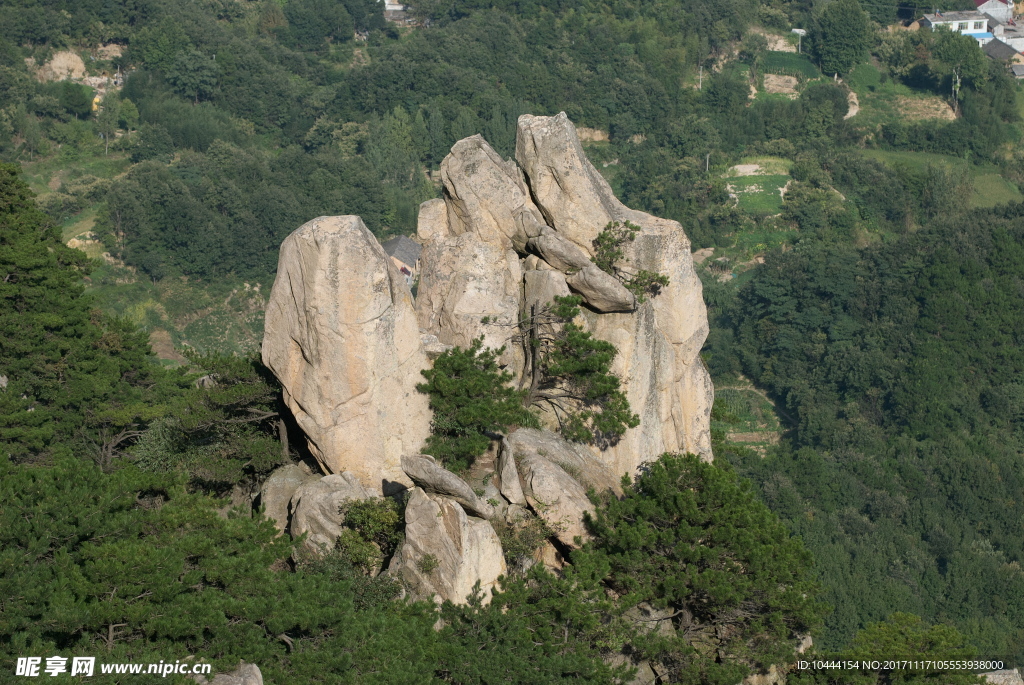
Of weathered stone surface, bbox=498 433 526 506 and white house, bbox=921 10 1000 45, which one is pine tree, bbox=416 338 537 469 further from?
white house, bbox=921 10 1000 45

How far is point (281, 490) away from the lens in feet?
95.3

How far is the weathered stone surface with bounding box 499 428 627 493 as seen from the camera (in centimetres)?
2884

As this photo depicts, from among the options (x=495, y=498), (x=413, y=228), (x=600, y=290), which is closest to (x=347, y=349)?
(x=495, y=498)

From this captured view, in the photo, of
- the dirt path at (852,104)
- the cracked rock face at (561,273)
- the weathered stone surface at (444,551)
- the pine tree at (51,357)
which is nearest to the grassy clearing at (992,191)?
the dirt path at (852,104)

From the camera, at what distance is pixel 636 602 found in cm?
2675

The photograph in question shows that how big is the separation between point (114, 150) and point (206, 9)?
38976 mm

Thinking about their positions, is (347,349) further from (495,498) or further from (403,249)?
(403,249)

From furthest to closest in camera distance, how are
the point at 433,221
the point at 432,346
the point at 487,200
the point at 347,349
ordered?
the point at 433,221
the point at 487,200
the point at 432,346
the point at 347,349

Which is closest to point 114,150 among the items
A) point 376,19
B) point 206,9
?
point 206,9

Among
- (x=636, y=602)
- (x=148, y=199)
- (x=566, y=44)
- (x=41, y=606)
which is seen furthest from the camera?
(x=566, y=44)

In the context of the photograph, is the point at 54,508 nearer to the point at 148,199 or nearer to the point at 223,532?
the point at 223,532

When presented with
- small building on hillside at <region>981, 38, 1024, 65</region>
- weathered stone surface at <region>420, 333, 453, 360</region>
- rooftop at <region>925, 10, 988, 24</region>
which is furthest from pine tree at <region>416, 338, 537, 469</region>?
rooftop at <region>925, 10, 988, 24</region>

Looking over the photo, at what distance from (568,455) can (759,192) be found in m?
94.5

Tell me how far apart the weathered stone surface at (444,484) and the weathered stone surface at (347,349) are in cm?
172
